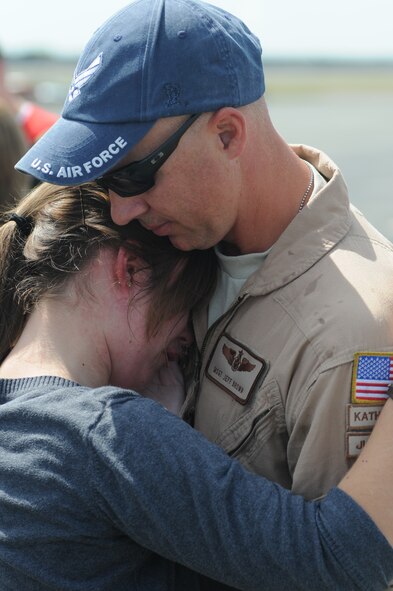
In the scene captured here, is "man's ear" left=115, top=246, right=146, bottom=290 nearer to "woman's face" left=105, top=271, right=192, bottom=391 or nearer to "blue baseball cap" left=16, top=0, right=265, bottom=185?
"woman's face" left=105, top=271, right=192, bottom=391

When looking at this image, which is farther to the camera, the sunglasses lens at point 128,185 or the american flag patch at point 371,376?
the sunglasses lens at point 128,185

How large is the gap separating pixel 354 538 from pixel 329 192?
0.90 metres

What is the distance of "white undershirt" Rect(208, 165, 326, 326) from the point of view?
231cm

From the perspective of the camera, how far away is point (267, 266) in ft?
7.23

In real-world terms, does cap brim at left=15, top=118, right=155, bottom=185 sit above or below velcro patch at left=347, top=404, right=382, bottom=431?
above

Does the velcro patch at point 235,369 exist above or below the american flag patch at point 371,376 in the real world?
below

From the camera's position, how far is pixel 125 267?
2207mm

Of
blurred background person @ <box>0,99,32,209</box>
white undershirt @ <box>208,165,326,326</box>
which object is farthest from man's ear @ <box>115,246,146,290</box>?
blurred background person @ <box>0,99,32,209</box>

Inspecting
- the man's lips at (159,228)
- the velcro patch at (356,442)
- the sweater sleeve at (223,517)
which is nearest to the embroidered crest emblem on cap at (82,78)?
the man's lips at (159,228)

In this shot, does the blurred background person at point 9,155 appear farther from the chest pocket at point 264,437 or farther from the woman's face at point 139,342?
the chest pocket at point 264,437

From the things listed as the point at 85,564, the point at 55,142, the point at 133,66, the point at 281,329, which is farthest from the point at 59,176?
the point at 85,564

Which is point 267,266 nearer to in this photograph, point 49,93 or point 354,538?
point 354,538

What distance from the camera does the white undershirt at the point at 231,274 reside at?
2.31 m

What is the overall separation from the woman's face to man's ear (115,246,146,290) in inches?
0.8
